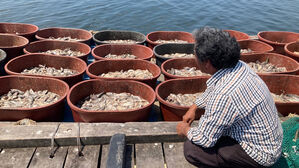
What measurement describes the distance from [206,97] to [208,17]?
8756mm

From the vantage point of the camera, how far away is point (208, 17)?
393 inches

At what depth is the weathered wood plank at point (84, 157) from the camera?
1.95 m

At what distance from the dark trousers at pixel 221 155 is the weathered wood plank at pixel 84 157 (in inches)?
31.7

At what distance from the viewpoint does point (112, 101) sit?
3.05 meters

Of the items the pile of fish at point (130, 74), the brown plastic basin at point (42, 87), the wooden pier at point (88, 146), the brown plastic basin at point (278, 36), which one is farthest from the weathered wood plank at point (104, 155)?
the brown plastic basin at point (278, 36)

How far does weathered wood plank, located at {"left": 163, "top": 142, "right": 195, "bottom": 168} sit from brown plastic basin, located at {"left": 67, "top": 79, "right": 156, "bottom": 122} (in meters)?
0.54

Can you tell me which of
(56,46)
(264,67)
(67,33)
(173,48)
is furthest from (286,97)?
(67,33)

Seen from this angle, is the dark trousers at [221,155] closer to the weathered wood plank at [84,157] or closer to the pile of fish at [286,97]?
the weathered wood plank at [84,157]

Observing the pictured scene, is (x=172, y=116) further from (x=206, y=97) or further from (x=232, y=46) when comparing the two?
(x=232, y=46)

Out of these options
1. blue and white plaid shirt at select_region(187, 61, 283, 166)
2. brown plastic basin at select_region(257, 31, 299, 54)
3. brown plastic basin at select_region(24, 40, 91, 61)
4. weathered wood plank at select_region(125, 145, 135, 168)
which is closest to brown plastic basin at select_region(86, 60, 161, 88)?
brown plastic basin at select_region(24, 40, 91, 61)

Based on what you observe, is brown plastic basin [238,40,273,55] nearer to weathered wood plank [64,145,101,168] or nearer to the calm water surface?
weathered wood plank [64,145,101,168]

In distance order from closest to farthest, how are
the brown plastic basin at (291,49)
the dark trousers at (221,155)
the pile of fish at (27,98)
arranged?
Result: the dark trousers at (221,155)
the pile of fish at (27,98)
the brown plastic basin at (291,49)

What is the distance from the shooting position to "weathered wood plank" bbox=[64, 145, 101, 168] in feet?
6.39

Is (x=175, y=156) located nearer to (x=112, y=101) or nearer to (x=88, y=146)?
(x=88, y=146)
